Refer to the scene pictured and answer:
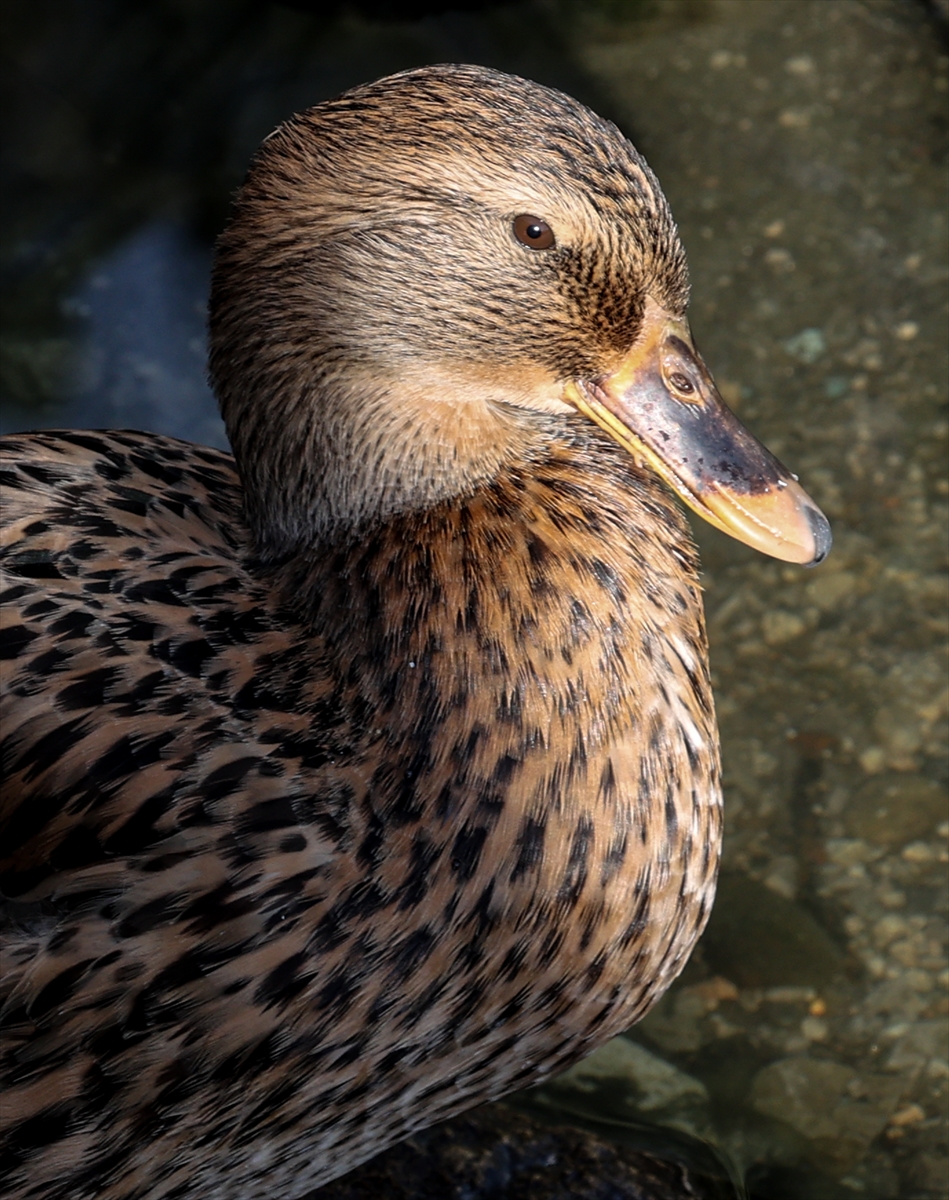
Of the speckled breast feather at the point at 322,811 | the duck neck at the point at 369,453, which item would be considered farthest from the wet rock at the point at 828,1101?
the duck neck at the point at 369,453

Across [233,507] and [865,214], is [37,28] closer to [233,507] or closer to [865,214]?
[865,214]

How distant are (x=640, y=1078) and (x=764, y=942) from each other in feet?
1.28

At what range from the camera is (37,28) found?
497 cm

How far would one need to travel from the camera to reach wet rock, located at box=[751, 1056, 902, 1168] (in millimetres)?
3059

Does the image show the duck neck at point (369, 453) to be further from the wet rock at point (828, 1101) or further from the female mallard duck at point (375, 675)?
the wet rock at point (828, 1101)

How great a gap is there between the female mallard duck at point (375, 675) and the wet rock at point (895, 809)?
1093 mm

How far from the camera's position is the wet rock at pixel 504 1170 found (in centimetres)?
275

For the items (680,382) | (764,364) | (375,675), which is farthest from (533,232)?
(764,364)

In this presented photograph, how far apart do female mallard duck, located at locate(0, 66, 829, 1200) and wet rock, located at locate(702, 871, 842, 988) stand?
0.92 meters

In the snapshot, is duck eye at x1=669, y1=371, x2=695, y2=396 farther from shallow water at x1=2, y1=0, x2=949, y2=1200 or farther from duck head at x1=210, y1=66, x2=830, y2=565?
shallow water at x1=2, y1=0, x2=949, y2=1200

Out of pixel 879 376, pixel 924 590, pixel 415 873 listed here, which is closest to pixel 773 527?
pixel 415 873

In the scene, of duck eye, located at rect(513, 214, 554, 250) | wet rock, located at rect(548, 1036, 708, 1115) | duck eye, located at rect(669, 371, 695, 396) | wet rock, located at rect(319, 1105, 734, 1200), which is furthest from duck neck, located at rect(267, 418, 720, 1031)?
wet rock, located at rect(548, 1036, 708, 1115)

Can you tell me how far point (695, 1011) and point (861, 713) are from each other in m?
0.80

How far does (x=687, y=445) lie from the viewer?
232 cm
